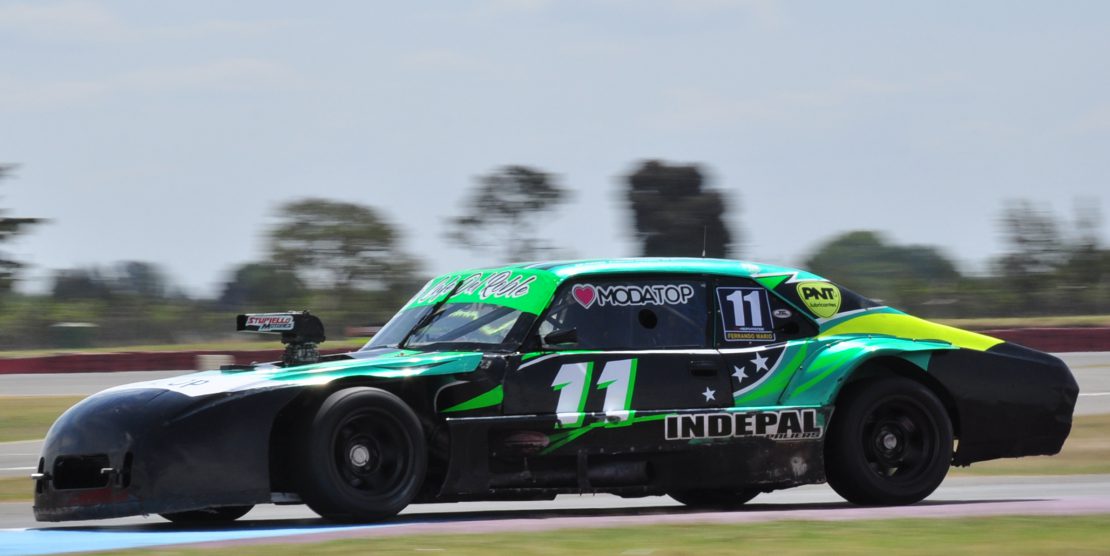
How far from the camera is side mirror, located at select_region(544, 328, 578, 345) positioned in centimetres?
789

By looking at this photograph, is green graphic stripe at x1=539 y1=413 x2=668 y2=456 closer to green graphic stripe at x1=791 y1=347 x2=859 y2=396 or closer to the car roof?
the car roof

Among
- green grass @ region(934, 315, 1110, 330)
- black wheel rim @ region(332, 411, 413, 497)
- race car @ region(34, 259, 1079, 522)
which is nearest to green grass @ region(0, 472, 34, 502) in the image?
race car @ region(34, 259, 1079, 522)

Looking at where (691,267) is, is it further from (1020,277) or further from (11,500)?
(1020,277)

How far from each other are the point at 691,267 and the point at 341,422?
93.9 inches

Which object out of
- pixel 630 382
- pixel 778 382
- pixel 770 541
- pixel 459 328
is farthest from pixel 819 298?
pixel 770 541

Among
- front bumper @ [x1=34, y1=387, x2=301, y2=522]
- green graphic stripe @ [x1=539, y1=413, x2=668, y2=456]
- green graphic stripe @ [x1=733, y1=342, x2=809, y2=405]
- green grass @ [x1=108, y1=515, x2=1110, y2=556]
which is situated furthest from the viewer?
green graphic stripe @ [x1=733, y1=342, x2=809, y2=405]

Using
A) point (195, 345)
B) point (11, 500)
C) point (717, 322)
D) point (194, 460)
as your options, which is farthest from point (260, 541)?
point (195, 345)

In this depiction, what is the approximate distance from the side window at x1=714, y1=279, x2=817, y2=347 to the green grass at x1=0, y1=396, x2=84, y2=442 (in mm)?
10881

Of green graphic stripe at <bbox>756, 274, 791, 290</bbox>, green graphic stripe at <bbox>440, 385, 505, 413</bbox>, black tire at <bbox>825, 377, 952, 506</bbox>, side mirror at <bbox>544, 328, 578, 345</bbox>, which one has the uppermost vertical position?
green graphic stripe at <bbox>756, 274, 791, 290</bbox>

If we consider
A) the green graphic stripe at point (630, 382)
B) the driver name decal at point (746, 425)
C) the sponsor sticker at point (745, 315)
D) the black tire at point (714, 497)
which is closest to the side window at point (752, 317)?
the sponsor sticker at point (745, 315)

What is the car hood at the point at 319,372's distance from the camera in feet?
23.7

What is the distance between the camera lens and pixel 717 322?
27.6 feet

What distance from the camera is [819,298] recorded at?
882 centimetres

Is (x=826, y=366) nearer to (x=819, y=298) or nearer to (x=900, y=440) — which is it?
(x=819, y=298)
